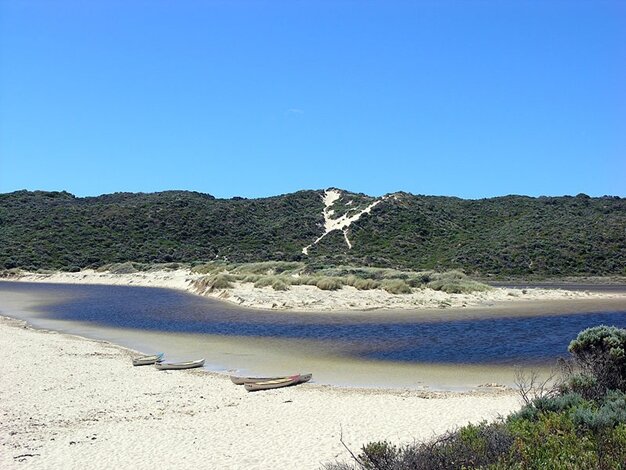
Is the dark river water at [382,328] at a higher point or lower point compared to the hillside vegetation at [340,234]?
lower

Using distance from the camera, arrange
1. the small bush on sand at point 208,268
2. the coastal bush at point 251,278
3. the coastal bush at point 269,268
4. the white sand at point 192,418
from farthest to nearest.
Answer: the small bush on sand at point 208,268 → the coastal bush at point 269,268 → the coastal bush at point 251,278 → the white sand at point 192,418

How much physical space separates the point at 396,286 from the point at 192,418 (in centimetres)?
2525

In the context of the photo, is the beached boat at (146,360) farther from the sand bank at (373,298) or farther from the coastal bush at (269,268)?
the coastal bush at (269,268)

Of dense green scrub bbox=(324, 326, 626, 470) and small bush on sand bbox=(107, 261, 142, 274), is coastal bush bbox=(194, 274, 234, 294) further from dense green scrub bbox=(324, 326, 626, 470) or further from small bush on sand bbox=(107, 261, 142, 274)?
dense green scrub bbox=(324, 326, 626, 470)

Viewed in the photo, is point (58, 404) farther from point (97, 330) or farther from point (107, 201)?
point (107, 201)

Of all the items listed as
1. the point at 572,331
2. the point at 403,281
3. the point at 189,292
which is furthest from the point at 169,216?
the point at 572,331

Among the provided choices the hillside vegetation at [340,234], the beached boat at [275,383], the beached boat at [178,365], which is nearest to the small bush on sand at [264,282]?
the beached boat at [178,365]

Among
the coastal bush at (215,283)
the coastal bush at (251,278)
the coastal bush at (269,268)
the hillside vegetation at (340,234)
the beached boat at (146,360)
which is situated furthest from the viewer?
the hillside vegetation at (340,234)

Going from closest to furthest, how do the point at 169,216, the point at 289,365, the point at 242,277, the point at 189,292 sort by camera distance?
1. the point at 289,365
2. the point at 242,277
3. the point at 189,292
4. the point at 169,216

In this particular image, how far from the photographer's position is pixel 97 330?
86.3ft

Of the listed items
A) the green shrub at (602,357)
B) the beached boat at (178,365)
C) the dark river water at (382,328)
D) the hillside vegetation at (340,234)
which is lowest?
the beached boat at (178,365)

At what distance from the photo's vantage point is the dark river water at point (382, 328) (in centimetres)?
1853

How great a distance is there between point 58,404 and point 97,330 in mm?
14462

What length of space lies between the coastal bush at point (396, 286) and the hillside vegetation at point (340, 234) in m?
24.9
